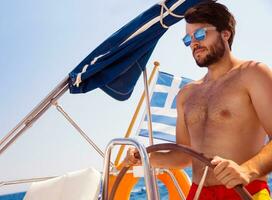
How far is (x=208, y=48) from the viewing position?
2.17 meters

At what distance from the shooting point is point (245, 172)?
160cm

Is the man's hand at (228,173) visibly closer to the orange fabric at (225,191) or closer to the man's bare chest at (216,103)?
the orange fabric at (225,191)

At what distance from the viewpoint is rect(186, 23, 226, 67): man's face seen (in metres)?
2.16

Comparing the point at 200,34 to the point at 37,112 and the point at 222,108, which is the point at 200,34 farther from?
the point at 37,112

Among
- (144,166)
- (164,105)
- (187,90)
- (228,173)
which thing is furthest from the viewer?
(164,105)

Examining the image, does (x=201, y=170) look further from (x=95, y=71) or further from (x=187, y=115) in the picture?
(x=95, y=71)

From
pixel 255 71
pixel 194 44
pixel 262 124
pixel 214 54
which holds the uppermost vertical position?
pixel 194 44

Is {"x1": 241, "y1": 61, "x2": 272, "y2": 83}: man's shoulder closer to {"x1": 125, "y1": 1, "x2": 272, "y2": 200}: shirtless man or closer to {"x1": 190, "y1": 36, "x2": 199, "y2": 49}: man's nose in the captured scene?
{"x1": 125, "y1": 1, "x2": 272, "y2": 200}: shirtless man

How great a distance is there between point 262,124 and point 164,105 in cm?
306

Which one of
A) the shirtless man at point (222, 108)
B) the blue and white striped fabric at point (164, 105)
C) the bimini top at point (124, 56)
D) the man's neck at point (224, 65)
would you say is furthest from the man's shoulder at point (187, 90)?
the blue and white striped fabric at point (164, 105)

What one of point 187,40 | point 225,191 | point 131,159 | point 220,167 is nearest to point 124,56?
point 187,40

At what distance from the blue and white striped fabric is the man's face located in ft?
8.56

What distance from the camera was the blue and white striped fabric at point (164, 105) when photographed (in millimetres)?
4795

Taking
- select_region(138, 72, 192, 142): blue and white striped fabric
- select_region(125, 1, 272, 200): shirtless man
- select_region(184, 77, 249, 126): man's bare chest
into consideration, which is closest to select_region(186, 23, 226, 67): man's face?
select_region(125, 1, 272, 200): shirtless man
